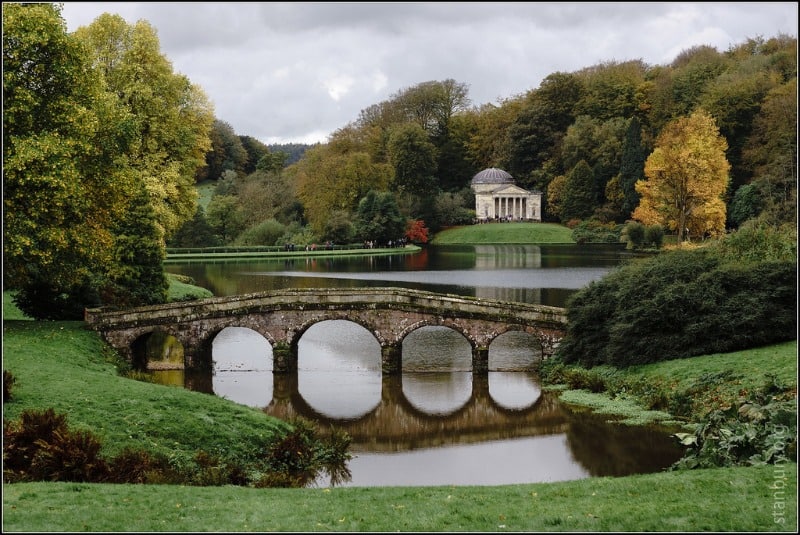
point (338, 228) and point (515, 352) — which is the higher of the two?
point (338, 228)

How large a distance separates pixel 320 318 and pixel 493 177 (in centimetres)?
8470

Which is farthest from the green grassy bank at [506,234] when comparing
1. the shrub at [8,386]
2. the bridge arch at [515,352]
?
the shrub at [8,386]

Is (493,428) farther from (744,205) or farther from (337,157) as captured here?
(337,157)

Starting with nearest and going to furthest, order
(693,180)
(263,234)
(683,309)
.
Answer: (683,309) → (693,180) → (263,234)

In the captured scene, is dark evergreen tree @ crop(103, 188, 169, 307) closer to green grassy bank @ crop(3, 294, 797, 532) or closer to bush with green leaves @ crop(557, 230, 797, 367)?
green grassy bank @ crop(3, 294, 797, 532)

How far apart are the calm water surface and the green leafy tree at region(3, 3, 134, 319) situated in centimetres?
674

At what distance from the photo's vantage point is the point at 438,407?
29.0 m

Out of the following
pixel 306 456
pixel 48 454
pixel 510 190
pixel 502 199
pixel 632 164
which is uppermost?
pixel 632 164

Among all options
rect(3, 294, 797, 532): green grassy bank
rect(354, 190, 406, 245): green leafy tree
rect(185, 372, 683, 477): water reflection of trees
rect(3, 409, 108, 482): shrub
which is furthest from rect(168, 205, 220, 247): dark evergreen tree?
rect(3, 409, 108, 482): shrub

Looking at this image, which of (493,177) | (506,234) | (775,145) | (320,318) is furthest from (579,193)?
(320,318)

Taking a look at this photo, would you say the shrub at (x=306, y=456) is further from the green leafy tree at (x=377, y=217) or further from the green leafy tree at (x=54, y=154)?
the green leafy tree at (x=377, y=217)

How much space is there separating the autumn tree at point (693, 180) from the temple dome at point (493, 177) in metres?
40.1

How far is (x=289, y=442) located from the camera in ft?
70.6

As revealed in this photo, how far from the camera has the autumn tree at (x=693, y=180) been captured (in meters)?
71.6
